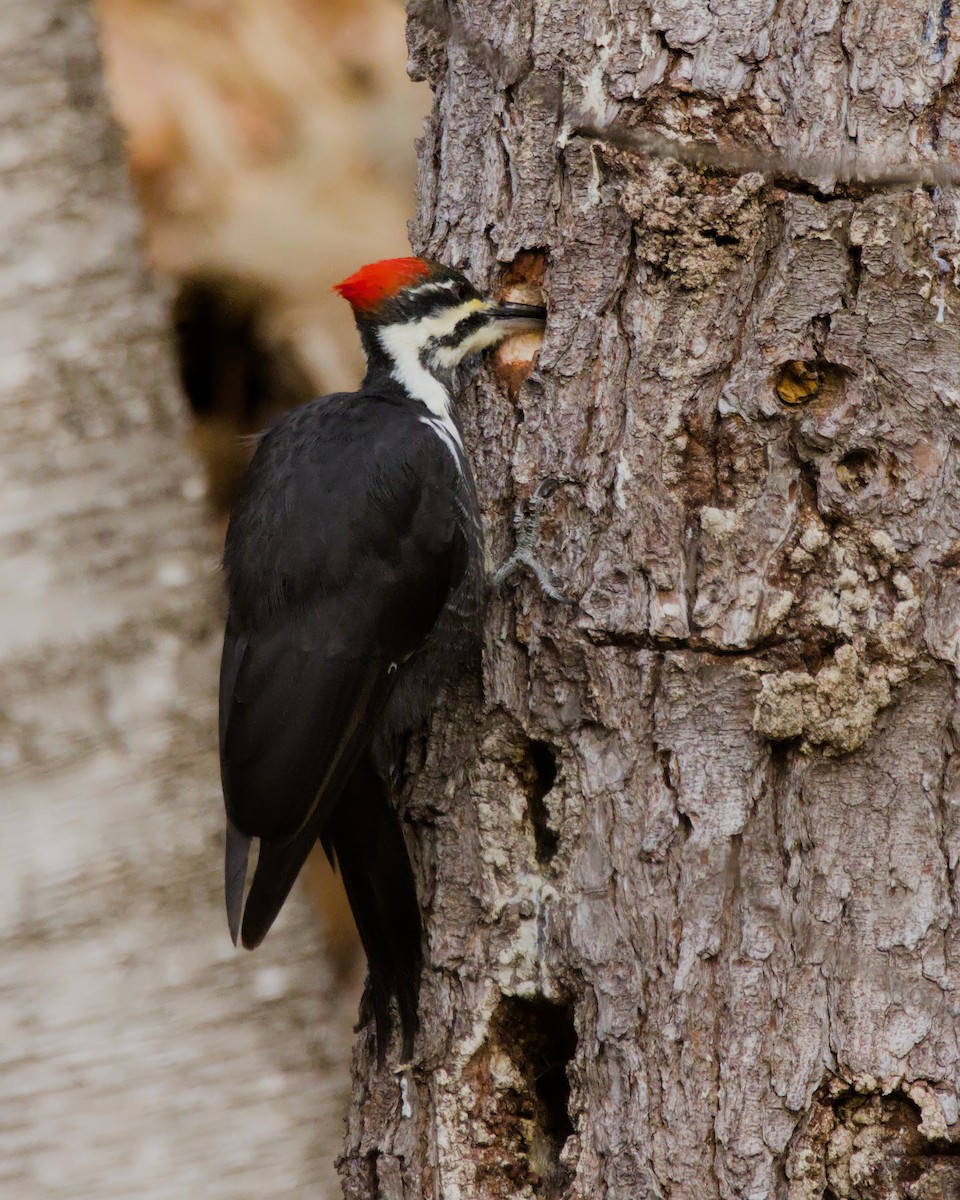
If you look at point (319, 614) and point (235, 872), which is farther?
point (319, 614)

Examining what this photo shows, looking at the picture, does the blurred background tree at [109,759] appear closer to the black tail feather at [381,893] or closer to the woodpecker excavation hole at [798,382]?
the black tail feather at [381,893]

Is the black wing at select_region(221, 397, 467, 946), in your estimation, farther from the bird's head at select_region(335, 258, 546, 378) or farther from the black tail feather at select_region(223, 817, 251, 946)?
the bird's head at select_region(335, 258, 546, 378)

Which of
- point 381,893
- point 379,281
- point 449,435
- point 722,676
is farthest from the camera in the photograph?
point 379,281

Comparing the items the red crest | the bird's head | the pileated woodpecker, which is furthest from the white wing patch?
the red crest

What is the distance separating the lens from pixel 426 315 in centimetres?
308

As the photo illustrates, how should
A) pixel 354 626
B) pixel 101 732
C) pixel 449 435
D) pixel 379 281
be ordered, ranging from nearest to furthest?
pixel 354 626
pixel 449 435
pixel 379 281
pixel 101 732

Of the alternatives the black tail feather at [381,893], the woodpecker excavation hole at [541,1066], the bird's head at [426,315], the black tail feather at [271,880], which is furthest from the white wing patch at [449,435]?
the woodpecker excavation hole at [541,1066]

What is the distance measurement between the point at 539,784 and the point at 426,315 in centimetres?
112

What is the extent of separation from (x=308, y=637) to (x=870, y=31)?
1.49 meters

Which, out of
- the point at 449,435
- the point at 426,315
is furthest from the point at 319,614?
the point at 426,315

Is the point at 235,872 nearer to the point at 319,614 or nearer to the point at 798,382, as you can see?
the point at 319,614

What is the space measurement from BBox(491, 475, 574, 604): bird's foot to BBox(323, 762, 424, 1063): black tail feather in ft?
1.80

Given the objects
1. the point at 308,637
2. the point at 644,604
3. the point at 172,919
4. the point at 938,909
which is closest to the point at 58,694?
the point at 172,919

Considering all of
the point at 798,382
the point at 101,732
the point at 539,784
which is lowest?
the point at 101,732
